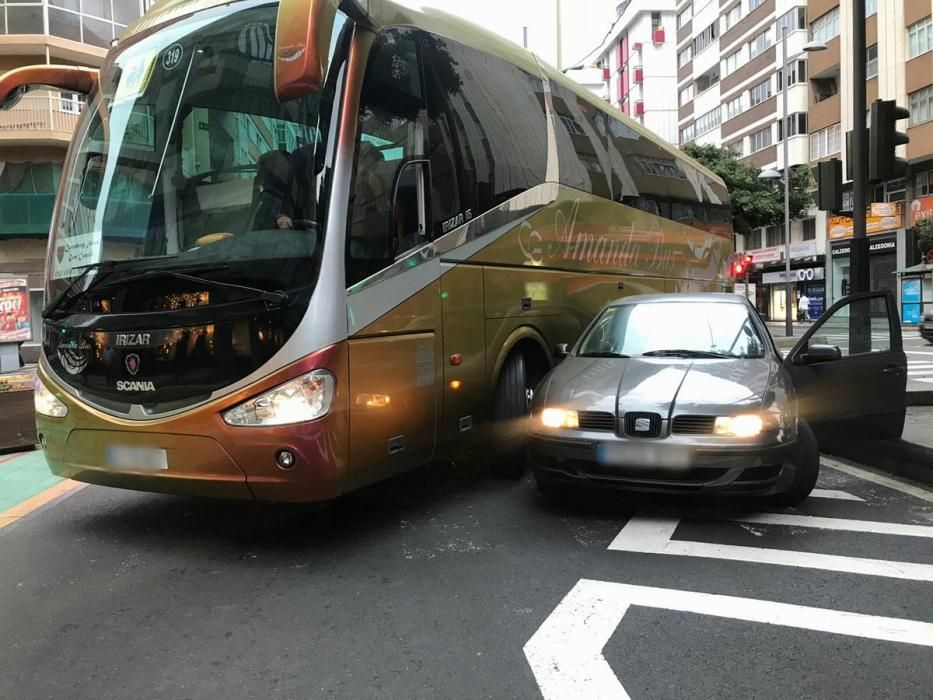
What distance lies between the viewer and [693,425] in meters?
4.44

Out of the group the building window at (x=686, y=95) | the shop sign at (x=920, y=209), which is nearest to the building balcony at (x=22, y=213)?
the shop sign at (x=920, y=209)

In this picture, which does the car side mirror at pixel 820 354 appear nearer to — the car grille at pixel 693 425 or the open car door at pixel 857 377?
the open car door at pixel 857 377

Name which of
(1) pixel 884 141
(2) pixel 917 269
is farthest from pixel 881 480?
(2) pixel 917 269

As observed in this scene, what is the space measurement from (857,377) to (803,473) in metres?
1.75

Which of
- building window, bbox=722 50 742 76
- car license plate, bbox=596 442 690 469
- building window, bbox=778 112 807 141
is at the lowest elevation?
car license plate, bbox=596 442 690 469

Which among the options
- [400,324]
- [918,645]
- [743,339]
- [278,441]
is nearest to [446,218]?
[400,324]

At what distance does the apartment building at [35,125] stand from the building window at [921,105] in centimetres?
3193

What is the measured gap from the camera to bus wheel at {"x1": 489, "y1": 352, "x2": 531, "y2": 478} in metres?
5.80

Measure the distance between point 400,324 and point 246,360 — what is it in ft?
3.33

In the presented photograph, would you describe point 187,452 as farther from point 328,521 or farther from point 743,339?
point 743,339

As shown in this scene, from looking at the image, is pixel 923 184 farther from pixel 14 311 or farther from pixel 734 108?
pixel 14 311

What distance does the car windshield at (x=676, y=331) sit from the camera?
17.9 ft

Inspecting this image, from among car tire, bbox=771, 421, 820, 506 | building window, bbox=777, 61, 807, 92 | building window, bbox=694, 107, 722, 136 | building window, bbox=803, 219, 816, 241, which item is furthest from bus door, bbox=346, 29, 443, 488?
building window, bbox=694, 107, 722, 136

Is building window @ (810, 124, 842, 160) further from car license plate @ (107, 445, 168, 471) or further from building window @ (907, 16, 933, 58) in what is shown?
car license plate @ (107, 445, 168, 471)
